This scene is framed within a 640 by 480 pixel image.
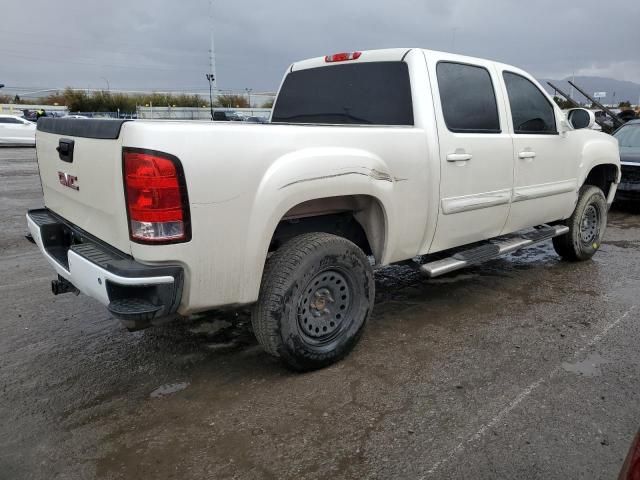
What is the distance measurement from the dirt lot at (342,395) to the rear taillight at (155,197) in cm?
108

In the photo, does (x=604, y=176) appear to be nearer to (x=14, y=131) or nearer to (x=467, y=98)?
(x=467, y=98)

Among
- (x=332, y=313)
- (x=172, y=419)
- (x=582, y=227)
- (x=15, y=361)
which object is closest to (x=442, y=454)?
(x=332, y=313)

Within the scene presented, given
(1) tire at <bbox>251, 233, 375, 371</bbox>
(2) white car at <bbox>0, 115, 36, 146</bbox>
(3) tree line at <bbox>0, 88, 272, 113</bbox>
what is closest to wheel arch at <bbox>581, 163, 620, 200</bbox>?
(1) tire at <bbox>251, 233, 375, 371</bbox>

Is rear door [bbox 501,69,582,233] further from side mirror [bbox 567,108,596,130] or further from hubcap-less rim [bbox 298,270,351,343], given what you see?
hubcap-less rim [bbox 298,270,351,343]

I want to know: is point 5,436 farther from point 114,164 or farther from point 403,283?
point 403,283

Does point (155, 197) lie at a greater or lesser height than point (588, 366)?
greater

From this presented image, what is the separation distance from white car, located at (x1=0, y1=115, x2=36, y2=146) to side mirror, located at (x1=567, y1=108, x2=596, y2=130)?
2386 cm

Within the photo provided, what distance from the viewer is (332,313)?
135 inches

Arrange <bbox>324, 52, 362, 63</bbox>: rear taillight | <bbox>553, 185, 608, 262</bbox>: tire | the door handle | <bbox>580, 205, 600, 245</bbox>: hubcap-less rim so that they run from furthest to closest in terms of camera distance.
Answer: <bbox>580, 205, 600, 245</bbox>: hubcap-less rim
<bbox>553, 185, 608, 262</bbox>: tire
<bbox>324, 52, 362, 63</bbox>: rear taillight
the door handle

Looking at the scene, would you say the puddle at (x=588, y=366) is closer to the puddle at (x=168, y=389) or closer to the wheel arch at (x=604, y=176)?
the puddle at (x=168, y=389)

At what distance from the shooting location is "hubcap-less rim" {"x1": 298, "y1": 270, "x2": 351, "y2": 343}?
323 cm

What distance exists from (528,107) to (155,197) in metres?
3.72

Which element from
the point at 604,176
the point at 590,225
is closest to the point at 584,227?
the point at 590,225

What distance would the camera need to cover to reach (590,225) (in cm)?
609
